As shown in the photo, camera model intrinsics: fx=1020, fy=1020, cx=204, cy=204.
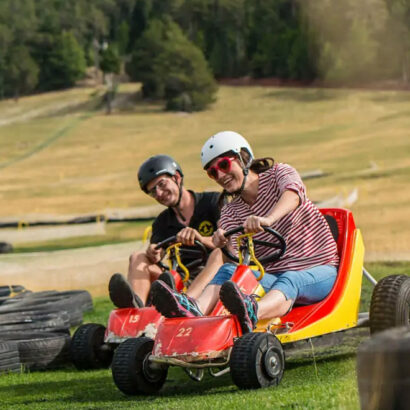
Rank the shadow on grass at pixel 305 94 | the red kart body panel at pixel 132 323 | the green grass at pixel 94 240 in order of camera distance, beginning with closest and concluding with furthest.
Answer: the red kart body panel at pixel 132 323 → the green grass at pixel 94 240 → the shadow on grass at pixel 305 94

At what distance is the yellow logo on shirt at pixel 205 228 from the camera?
641cm

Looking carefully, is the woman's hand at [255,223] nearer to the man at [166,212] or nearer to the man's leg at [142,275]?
the man at [166,212]

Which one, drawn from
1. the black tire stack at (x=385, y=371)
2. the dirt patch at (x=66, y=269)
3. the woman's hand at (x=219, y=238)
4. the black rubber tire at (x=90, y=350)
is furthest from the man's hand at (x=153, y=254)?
the dirt patch at (x=66, y=269)

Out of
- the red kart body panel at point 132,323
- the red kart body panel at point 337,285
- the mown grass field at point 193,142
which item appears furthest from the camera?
the mown grass field at point 193,142

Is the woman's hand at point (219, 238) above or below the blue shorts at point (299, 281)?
above

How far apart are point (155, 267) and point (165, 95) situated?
36.3 meters

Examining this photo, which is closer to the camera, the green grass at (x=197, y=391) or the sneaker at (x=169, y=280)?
the green grass at (x=197, y=391)

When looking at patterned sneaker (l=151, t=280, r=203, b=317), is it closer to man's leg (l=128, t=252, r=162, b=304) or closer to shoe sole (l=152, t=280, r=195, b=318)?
shoe sole (l=152, t=280, r=195, b=318)

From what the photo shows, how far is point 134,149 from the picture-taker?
37844 mm

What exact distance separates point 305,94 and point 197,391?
114 feet

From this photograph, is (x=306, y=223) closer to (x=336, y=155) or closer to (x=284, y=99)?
(x=336, y=155)

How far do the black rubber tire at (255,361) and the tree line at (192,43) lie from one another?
24049mm

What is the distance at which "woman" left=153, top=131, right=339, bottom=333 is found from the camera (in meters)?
5.30

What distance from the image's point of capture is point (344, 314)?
18.2 ft
